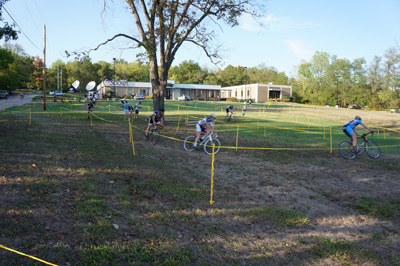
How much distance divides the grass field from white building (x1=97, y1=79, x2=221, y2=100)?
195 feet

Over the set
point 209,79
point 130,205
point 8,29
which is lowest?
point 130,205

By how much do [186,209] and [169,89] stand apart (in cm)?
7192

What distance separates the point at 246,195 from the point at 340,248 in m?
3.03

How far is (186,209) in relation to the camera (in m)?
6.84

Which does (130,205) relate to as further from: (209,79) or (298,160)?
(209,79)

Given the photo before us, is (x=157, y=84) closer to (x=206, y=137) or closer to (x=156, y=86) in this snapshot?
(x=156, y=86)

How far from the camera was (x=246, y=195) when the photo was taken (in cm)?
814

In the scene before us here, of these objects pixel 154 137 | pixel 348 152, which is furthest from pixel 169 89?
pixel 348 152

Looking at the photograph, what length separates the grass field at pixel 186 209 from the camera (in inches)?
193

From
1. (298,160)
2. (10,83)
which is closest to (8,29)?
(298,160)

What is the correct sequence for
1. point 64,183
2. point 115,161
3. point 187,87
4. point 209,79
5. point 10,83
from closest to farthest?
Answer: point 64,183, point 115,161, point 10,83, point 187,87, point 209,79

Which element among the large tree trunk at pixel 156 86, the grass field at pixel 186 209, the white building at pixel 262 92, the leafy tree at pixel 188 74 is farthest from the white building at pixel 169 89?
the grass field at pixel 186 209

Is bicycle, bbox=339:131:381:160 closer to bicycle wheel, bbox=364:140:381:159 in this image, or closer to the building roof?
bicycle wheel, bbox=364:140:381:159

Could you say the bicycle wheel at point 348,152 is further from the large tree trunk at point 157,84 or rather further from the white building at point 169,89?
the white building at point 169,89
